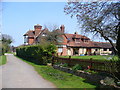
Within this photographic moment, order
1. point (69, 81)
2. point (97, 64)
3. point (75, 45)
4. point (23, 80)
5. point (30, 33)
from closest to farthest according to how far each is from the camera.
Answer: point (69, 81), point (23, 80), point (97, 64), point (75, 45), point (30, 33)

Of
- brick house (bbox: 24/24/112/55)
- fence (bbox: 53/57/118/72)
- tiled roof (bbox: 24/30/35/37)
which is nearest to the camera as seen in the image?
fence (bbox: 53/57/118/72)

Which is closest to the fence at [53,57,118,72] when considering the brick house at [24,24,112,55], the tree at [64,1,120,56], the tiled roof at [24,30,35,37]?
the tree at [64,1,120,56]

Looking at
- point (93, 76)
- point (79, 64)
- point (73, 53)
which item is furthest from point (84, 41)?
point (93, 76)

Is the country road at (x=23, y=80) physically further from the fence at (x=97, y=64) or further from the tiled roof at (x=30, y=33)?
the tiled roof at (x=30, y=33)

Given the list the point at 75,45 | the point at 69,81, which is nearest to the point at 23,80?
the point at 69,81

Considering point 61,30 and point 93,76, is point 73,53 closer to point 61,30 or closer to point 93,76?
point 61,30

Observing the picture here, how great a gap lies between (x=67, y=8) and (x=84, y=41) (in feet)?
119

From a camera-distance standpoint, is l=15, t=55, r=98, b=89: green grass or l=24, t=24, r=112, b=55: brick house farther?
l=24, t=24, r=112, b=55: brick house

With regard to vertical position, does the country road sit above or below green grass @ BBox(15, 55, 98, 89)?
above

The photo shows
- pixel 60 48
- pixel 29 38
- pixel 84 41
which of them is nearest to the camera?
pixel 60 48

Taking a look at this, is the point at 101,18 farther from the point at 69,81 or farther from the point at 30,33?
the point at 30,33

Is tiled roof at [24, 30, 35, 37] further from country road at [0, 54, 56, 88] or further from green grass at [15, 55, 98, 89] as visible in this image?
green grass at [15, 55, 98, 89]

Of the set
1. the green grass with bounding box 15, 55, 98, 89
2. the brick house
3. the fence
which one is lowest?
the green grass with bounding box 15, 55, 98, 89

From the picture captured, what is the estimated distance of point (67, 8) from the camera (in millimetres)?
9945
